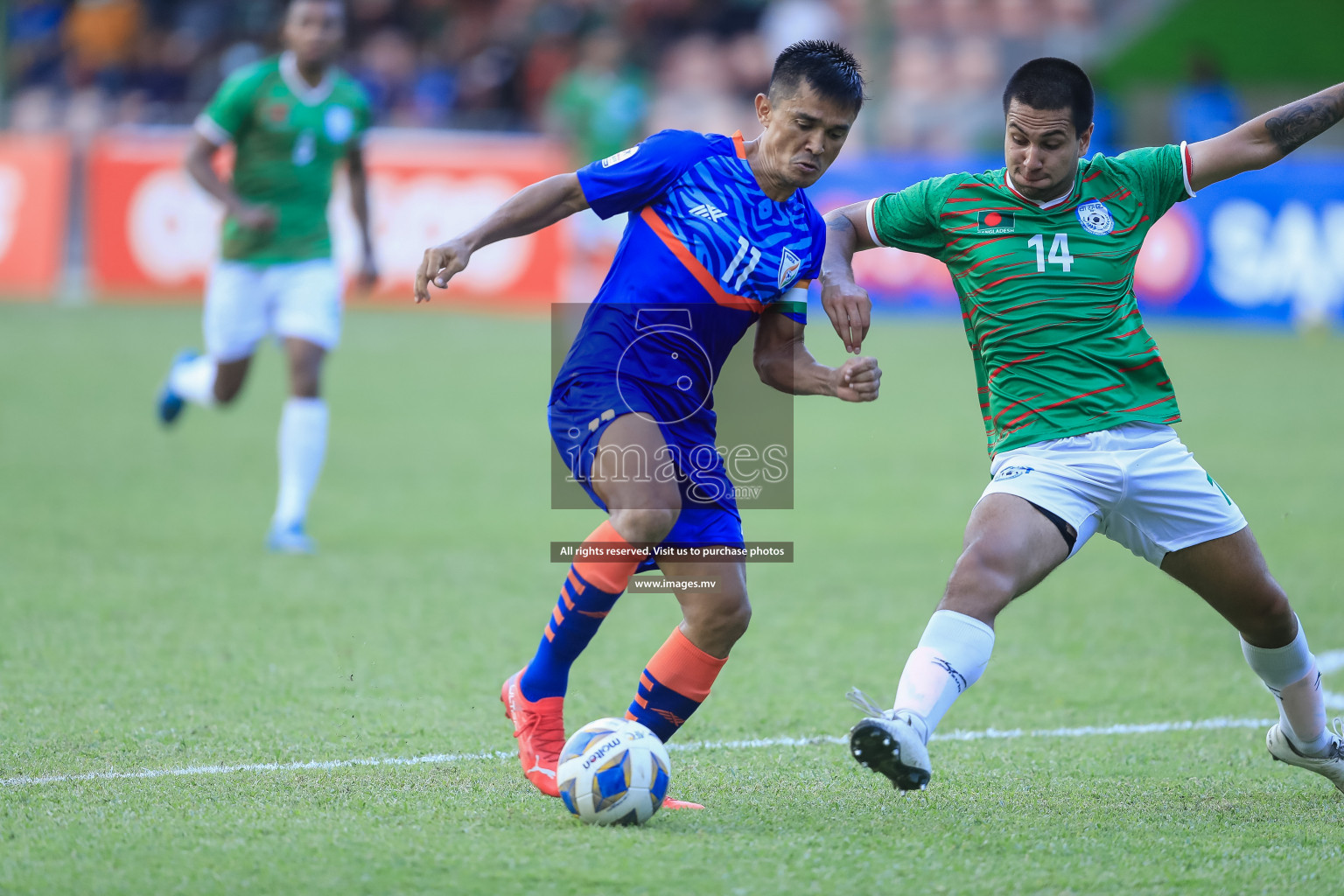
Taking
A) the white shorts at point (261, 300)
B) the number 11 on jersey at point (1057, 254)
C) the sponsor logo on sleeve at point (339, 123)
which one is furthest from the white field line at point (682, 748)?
the sponsor logo on sleeve at point (339, 123)

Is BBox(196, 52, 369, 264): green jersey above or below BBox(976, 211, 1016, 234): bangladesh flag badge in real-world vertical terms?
above

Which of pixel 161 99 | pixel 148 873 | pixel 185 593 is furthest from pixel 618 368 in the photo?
pixel 161 99

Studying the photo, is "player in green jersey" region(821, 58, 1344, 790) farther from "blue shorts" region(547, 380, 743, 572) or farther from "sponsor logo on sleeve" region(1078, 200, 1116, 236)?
"blue shorts" region(547, 380, 743, 572)

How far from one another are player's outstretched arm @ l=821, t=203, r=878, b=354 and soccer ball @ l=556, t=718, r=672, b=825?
1.15 meters

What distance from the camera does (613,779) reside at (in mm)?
3779

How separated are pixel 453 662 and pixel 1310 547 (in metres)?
4.68

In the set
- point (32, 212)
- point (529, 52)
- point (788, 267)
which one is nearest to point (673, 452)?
point (788, 267)

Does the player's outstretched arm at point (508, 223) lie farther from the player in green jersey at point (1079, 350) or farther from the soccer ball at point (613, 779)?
the soccer ball at point (613, 779)

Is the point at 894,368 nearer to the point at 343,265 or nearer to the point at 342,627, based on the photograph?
the point at 343,265

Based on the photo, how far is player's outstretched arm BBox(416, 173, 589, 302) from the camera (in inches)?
155

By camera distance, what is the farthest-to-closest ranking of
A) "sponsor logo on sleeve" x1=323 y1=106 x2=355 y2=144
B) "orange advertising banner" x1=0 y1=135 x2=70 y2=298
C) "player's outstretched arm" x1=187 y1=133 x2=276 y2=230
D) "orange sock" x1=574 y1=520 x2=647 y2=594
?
"orange advertising banner" x1=0 y1=135 x2=70 y2=298, "sponsor logo on sleeve" x1=323 y1=106 x2=355 y2=144, "player's outstretched arm" x1=187 y1=133 x2=276 y2=230, "orange sock" x1=574 y1=520 x2=647 y2=594

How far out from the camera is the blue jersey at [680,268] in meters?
4.18

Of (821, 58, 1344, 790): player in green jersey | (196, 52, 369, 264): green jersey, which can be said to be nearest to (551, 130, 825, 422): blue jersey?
(821, 58, 1344, 790): player in green jersey

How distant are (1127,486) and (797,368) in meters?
0.93
